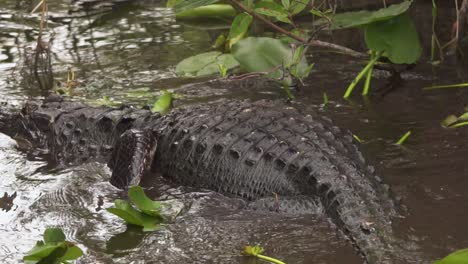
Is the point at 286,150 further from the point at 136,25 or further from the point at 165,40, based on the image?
the point at 136,25

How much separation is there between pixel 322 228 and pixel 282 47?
1.91m

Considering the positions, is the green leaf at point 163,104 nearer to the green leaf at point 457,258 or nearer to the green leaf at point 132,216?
the green leaf at point 132,216

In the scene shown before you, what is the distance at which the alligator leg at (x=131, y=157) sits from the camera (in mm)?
4883

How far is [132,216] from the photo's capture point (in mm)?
4055

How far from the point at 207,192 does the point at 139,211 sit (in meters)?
0.50

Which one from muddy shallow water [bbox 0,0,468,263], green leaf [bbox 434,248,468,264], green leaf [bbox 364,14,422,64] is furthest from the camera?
green leaf [bbox 364,14,422,64]

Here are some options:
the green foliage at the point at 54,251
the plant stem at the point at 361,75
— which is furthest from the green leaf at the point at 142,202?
the plant stem at the point at 361,75

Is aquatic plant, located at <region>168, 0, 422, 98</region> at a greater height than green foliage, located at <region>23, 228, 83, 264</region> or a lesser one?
greater

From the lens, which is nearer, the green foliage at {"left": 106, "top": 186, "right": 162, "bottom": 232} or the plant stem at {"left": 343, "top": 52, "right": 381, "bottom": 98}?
the green foliage at {"left": 106, "top": 186, "right": 162, "bottom": 232}

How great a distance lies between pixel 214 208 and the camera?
4.38 metres

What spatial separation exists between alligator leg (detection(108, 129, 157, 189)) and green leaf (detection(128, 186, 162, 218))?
0.72 metres

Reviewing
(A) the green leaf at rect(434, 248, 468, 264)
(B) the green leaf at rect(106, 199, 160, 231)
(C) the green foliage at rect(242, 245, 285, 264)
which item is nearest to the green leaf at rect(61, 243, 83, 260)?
(B) the green leaf at rect(106, 199, 160, 231)

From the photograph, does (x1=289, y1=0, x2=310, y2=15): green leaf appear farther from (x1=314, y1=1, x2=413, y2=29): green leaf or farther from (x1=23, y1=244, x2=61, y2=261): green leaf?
(x1=23, y1=244, x2=61, y2=261): green leaf

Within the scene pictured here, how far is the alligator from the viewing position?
392 cm
